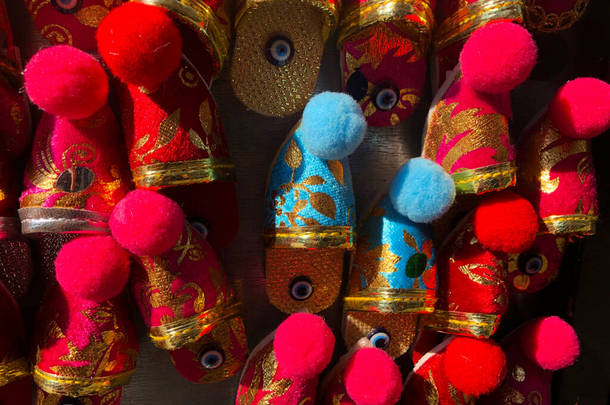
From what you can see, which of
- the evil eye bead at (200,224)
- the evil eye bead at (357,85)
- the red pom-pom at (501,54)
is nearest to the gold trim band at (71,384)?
the evil eye bead at (200,224)

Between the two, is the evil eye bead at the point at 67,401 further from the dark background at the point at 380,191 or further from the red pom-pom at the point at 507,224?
the red pom-pom at the point at 507,224

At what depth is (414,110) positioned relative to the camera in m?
0.74

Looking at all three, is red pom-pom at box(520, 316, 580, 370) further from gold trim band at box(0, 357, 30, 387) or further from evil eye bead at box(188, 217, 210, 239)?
gold trim band at box(0, 357, 30, 387)

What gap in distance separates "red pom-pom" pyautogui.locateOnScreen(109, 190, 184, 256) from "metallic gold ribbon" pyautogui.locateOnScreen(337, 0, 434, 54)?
1.29ft

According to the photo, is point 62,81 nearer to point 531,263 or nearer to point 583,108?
point 583,108

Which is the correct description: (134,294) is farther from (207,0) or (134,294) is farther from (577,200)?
(577,200)

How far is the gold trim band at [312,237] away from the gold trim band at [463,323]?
0.25m

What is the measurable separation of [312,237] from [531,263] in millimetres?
505

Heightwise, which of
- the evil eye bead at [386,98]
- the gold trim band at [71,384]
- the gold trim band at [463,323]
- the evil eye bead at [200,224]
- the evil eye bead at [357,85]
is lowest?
the gold trim band at [463,323]

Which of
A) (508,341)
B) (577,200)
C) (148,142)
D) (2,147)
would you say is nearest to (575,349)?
(508,341)

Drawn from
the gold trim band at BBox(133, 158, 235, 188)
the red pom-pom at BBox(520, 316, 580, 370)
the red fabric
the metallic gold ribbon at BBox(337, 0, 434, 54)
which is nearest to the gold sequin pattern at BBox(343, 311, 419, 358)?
the red pom-pom at BBox(520, 316, 580, 370)

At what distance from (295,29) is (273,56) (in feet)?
0.18

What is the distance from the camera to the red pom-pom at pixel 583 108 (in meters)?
0.63

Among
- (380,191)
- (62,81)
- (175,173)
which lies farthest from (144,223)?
(380,191)
